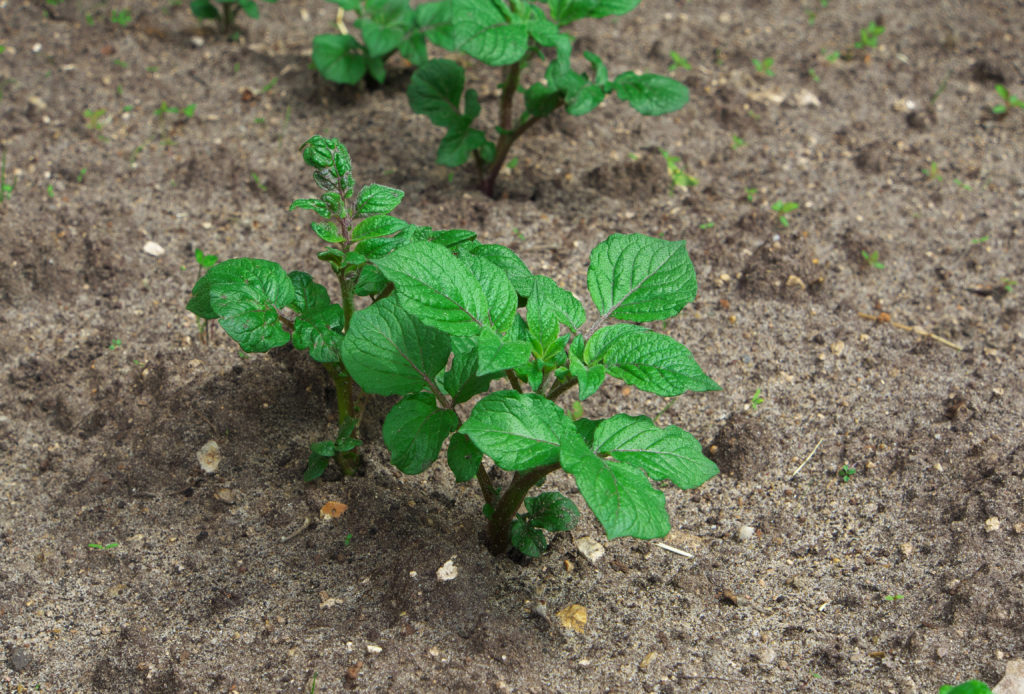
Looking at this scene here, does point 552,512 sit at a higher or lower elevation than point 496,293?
lower

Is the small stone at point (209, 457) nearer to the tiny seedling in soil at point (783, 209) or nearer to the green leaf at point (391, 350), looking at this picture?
the green leaf at point (391, 350)

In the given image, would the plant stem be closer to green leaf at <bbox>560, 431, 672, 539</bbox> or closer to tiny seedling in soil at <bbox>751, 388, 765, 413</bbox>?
green leaf at <bbox>560, 431, 672, 539</bbox>

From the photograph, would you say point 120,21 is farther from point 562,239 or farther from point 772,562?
point 772,562

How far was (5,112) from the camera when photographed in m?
3.05

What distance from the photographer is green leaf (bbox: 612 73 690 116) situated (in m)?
2.46

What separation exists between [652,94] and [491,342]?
1.29 meters

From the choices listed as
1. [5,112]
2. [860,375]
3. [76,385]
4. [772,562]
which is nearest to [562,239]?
[860,375]

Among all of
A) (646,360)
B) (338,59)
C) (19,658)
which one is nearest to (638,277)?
(646,360)

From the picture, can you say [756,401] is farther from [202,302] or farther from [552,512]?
[202,302]

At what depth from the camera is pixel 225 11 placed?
3395mm

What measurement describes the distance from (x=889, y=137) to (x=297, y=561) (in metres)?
2.66

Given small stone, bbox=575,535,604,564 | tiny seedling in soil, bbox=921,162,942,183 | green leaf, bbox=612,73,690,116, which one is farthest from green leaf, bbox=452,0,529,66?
tiny seedling in soil, bbox=921,162,942,183

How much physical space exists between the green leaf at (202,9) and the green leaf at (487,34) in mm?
1521

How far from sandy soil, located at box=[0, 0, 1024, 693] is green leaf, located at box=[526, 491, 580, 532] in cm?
18
